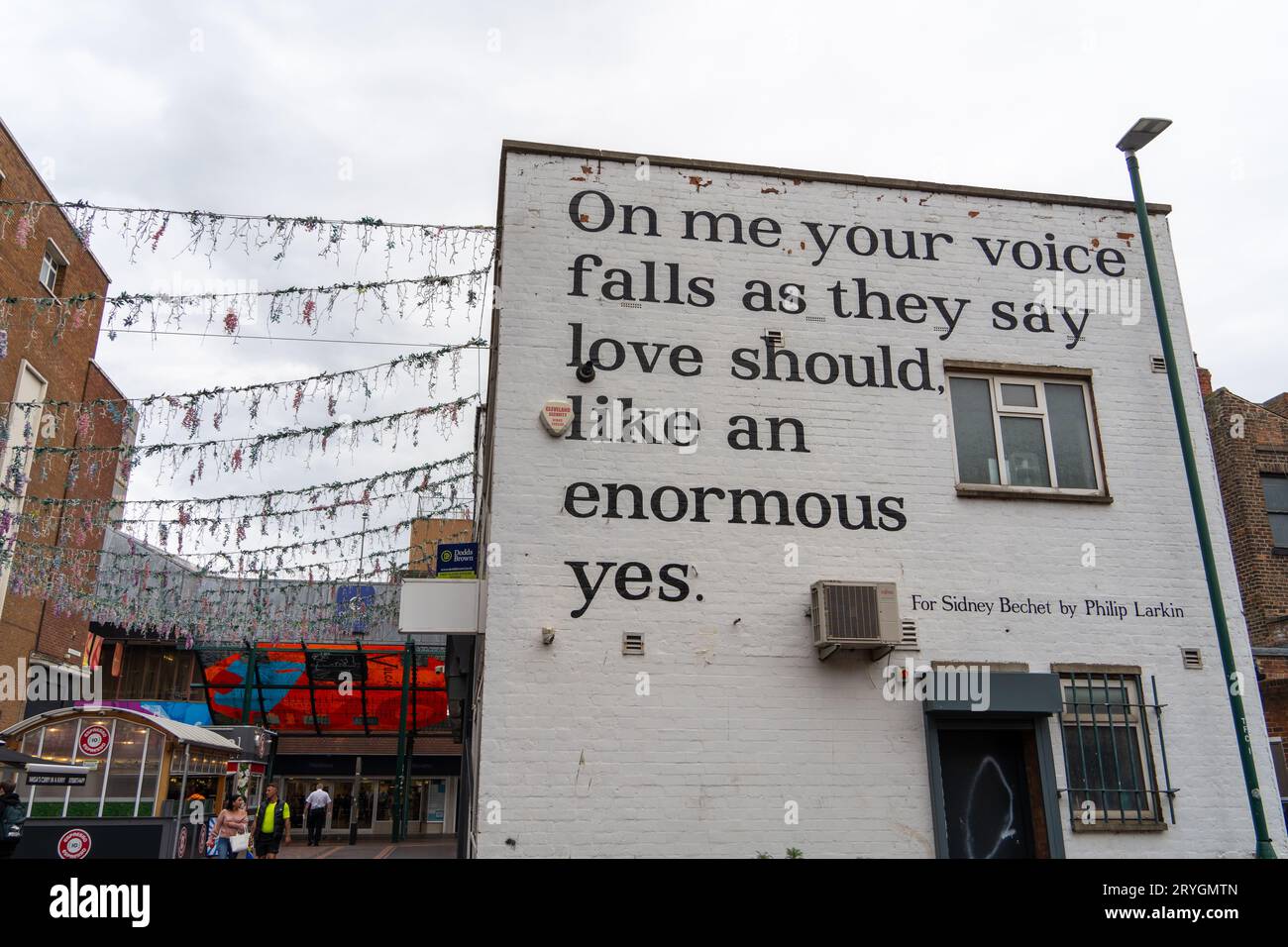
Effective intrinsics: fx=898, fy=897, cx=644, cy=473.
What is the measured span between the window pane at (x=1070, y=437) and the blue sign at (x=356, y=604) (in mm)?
11189

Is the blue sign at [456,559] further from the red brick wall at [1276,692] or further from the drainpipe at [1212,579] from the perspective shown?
the red brick wall at [1276,692]

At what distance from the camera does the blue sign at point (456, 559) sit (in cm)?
1091

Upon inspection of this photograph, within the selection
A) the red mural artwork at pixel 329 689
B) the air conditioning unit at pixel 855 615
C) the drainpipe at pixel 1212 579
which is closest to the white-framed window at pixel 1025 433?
the drainpipe at pixel 1212 579

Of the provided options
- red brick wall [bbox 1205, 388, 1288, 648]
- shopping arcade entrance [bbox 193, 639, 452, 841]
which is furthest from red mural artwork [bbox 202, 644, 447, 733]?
red brick wall [bbox 1205, 388, 1288, 648]

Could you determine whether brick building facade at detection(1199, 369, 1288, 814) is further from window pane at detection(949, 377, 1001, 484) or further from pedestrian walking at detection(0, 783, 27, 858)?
pedestrian walking at detection(0, 783, 27, 858)

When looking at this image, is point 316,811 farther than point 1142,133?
Yes

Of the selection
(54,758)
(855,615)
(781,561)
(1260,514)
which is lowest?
(54,758)

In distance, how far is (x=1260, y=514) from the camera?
18047 millimetres

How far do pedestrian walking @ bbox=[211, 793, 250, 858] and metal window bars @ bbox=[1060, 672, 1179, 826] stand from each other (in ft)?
34.8

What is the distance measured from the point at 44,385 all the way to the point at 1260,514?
92.6 ft

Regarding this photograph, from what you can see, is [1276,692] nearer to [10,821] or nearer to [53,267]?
[10,821]

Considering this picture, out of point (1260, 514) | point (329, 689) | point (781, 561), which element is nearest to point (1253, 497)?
point (1260, 514)
